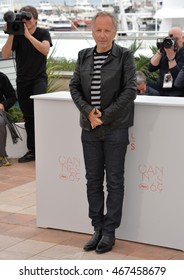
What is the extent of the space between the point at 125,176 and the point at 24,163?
3.21 meters

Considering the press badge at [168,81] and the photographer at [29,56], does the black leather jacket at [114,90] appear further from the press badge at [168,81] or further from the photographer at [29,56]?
the photographer at [29,56]

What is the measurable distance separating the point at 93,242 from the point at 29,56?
3.44 metres

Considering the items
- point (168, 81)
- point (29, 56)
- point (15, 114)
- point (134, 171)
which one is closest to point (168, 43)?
point (168, 81)

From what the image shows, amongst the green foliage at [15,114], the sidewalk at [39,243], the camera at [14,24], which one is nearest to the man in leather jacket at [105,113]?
the sidewalk at [39,243]

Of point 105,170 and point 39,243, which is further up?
point 105,170

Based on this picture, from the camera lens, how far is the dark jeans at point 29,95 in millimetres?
7871

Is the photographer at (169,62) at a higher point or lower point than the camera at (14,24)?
lower

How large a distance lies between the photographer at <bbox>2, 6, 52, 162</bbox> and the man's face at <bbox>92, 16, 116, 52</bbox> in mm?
2917

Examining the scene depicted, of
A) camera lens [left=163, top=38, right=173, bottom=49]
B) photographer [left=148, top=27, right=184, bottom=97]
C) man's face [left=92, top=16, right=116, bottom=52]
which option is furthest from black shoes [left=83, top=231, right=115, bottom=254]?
camera lens [left=163, top=38, right=173, bottom=49]

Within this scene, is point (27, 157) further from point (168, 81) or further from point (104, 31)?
point (104, 31)

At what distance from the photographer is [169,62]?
7.33 m

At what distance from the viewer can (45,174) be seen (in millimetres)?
5406

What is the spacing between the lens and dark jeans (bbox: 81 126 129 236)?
185 inches

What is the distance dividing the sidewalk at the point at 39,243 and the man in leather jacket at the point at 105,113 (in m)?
0.15
